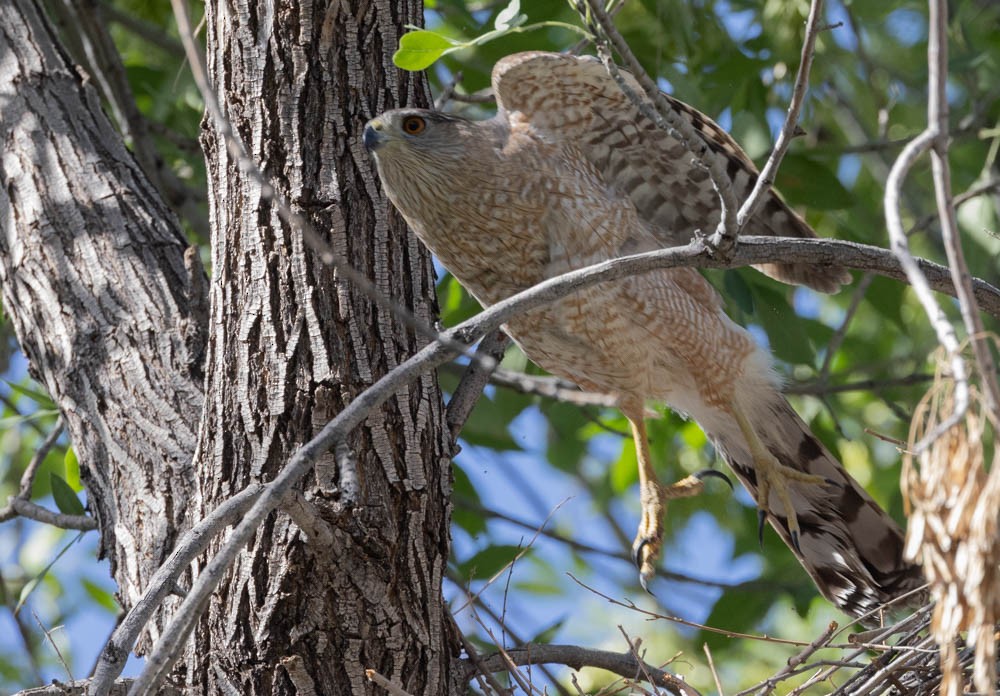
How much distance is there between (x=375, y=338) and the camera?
2.70m

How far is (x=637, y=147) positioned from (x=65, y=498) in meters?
2.08

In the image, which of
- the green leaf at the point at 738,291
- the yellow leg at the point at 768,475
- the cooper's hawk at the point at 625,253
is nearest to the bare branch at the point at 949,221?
the cooper's hawk at the point at 625,253

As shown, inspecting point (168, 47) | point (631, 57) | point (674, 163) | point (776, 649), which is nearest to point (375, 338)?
point (631, 57)

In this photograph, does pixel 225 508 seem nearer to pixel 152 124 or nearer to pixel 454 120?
pixel 454 120

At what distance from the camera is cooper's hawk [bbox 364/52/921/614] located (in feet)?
10.3

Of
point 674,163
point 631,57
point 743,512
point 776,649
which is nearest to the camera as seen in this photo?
point 631,57

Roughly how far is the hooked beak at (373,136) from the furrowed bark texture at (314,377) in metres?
0.04

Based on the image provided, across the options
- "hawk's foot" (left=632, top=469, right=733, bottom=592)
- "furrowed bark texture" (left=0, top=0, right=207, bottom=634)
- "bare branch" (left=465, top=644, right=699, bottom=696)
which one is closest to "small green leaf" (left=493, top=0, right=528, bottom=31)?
"furrowed bark texture" (left=0, top=0, right=207, bottom=634)

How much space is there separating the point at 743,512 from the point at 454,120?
2.15 m

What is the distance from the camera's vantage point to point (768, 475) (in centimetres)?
348

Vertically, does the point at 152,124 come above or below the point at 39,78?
above

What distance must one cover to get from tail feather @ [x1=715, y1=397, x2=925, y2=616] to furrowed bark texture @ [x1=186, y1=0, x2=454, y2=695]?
1368 mm

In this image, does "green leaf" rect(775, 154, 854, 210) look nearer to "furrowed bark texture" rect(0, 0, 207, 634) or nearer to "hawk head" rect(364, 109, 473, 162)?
"hawk head" rect(364, 109, 473, 162)

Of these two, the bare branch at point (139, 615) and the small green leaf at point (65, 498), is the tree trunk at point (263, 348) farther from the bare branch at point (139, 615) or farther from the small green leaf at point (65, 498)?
the bare branch at point (139, 615)
